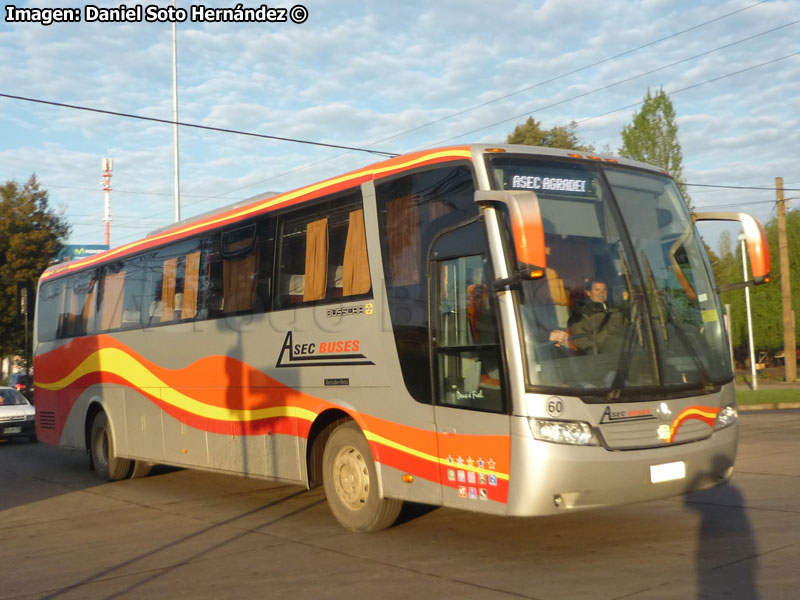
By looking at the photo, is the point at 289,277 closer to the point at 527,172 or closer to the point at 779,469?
the point at 527,172

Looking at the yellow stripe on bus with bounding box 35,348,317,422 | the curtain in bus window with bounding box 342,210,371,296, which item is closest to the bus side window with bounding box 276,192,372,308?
the curtain in bus window with bounding box 342,210,371,296

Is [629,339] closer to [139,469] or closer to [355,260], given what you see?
[355,260]

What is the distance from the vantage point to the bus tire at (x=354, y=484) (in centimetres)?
869

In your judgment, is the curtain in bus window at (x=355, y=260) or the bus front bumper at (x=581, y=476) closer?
the bus front bumper at (x=581, y=476)

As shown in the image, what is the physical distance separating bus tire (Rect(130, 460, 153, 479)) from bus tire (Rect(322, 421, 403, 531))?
6182 millimetres

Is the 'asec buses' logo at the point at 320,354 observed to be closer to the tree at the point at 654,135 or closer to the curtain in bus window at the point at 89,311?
the curtain in bus window at the point at 89,311

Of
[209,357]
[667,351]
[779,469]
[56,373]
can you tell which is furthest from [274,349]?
[56,373]

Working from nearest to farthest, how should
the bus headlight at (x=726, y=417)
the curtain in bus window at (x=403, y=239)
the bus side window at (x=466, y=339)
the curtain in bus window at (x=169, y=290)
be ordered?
the bus side window at (x=466, y=339) → the bus headlight at (x=726, y=417) → the curtain in bus window at (x=403, y=239) → the curtain in bus window at (x=169, y=290)

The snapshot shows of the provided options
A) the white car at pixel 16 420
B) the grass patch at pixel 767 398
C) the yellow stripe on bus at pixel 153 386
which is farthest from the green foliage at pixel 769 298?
the yellow stripe on bus at pixel 153 386

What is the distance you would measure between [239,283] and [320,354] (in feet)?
7.14

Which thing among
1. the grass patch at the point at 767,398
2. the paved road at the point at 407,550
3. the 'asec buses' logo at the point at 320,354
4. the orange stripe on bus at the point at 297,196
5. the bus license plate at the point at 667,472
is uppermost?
the orange stripe on bus at the point at 297,196

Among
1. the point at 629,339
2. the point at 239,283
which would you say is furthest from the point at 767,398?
the point at 629,339

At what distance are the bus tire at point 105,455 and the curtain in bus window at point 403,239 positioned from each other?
25.2 feet

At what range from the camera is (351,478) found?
29.6ft
